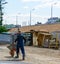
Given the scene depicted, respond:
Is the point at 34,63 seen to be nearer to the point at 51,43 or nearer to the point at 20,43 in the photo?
the point at 20,43

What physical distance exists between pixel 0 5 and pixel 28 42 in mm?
39001

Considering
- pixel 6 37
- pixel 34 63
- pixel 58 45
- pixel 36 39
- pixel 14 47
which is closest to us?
pixel 34 63

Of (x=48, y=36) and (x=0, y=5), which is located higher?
(x=0, y=5)

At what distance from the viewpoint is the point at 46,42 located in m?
40.5

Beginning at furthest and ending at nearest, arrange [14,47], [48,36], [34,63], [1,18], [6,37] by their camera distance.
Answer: [1,18]
[6,37]
[48,36]
[14,47]
[34,63]

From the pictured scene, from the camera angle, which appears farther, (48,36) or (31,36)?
(31,36)

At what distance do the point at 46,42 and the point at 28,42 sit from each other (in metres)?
6.51

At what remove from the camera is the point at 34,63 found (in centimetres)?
1728

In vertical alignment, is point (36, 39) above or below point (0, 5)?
below

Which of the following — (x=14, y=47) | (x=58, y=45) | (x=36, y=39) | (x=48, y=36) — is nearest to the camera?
(x=14, y=47)

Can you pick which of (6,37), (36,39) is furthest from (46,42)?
(6,37)

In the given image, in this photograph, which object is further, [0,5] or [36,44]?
[0,5]

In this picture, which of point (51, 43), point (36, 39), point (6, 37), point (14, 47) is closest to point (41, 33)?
point (36, 39)

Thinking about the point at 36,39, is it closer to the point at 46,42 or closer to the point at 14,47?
the point at 46,42
